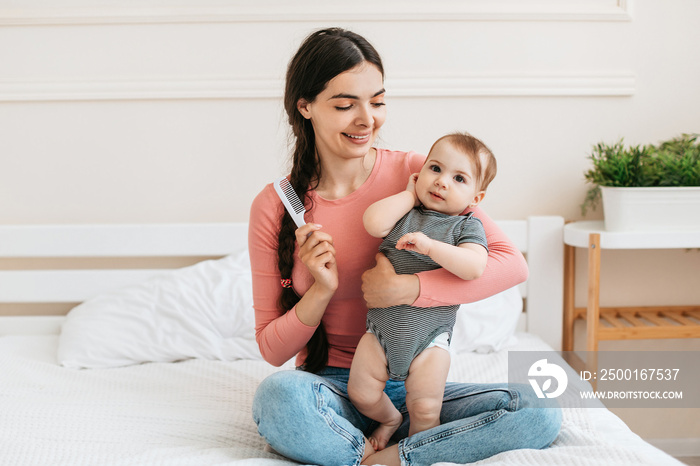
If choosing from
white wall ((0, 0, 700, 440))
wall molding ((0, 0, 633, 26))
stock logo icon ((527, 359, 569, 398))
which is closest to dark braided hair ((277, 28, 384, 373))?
stock logo icon ((527, 359, 569, 398))

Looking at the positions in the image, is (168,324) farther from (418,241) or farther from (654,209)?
(654,209)

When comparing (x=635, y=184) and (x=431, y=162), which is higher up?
(x=431, y=162)

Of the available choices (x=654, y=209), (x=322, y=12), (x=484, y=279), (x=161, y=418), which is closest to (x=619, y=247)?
(x=654, y=209)

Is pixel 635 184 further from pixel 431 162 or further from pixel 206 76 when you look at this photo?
pixel 206 76

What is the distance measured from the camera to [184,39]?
6.29ft

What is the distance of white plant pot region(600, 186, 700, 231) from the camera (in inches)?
67.4

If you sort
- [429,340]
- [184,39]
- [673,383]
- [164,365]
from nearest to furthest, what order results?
[429,340], [164,365], [184,39], [673,383]

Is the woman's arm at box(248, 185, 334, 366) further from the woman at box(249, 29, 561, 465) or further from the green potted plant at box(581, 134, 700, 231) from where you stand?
the green potted plant at box(581, 134, 700, 231)

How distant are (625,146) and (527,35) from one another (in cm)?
49

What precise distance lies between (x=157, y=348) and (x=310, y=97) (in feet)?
3.00

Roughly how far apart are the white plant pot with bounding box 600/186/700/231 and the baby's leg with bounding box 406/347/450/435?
975 mm

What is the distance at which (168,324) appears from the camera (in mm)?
1696

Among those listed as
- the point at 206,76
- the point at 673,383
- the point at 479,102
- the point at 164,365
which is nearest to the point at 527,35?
the point at 479,102

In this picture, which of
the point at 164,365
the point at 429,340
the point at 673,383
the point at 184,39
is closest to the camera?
the point at 429,340
